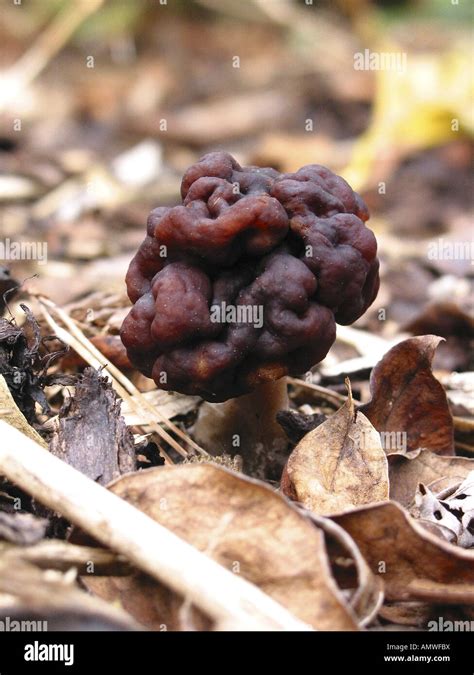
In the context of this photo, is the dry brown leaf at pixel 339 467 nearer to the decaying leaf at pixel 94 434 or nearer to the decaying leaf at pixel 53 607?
the decaying leaf at pixel 94 434

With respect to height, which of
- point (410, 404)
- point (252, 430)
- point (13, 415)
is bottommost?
point (252, 430)

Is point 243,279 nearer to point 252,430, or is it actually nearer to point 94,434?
point 252,430

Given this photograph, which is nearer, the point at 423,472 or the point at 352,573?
the point at 352,573

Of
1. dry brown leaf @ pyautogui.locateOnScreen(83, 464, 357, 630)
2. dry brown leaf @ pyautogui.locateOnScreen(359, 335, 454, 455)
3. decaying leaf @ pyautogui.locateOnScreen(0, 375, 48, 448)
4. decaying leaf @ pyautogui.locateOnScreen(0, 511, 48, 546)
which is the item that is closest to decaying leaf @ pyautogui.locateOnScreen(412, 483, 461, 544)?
dry brown leaf @ pyautogui.locateOnScreen(359, 335, 454, 455)

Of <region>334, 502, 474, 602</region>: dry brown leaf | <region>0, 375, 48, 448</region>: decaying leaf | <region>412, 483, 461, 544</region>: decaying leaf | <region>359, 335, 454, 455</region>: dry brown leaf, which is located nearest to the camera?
<region>334, 502, 474, 602</region>: dry brown leaf

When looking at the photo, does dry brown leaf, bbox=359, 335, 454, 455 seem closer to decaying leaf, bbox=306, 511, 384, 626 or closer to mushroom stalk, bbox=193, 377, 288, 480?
mushroom stalk, bbox=193, 377, 288, 480

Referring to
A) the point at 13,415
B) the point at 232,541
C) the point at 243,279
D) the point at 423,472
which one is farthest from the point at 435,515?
the point at 13,415
